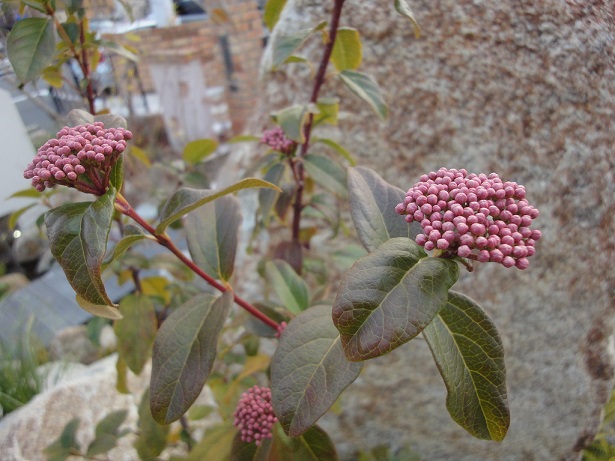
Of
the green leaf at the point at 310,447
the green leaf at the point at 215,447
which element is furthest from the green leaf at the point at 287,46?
the green leaf at the point at 215,447

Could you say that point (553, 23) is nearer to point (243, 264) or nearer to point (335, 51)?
point (335, 51)

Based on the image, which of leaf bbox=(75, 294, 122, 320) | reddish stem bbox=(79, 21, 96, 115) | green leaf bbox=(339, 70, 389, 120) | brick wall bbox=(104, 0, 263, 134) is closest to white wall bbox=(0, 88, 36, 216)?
reddish stem bbox=(79, 21, 96, 115)

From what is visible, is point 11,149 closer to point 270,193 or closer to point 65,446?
point 270,193

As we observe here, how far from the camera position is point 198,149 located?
120 centimetres

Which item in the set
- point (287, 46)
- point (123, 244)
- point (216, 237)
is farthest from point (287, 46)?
point (123, 244)

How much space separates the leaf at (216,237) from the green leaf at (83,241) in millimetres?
237

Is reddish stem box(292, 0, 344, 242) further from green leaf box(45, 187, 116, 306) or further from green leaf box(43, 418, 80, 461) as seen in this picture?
green leaf box(43, 418, 80, 461)

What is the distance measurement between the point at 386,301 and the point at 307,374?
6.7 inches

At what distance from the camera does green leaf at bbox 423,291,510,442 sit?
499 millimetres

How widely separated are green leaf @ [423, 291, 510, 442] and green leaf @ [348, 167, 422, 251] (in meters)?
0.13

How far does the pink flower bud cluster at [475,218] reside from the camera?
1.48ft

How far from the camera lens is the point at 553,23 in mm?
1004

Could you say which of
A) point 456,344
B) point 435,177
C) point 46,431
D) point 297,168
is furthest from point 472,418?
point 46,431

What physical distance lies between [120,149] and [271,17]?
1.80 feet
